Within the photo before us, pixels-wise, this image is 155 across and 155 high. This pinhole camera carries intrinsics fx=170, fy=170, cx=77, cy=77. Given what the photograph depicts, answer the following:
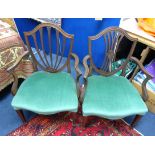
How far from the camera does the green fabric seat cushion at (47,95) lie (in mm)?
1242

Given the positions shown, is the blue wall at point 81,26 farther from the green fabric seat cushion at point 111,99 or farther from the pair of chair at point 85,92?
the green fabric seat cushion at point 111,99

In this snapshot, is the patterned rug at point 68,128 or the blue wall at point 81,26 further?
the blue wall at point 81,26

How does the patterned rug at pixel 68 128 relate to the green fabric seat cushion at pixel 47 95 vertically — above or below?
below

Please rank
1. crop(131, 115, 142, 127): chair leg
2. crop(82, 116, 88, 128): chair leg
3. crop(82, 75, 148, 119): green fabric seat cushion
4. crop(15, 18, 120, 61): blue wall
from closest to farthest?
crop(82, 75, 148, 119): green fabric seat cushion → crop(131, 115, 142, 127): chair leg → crop(82, 116, 88, 128): chair leg → crop(15, 18, 120, 61): blue wall

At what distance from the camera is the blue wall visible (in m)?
1.75

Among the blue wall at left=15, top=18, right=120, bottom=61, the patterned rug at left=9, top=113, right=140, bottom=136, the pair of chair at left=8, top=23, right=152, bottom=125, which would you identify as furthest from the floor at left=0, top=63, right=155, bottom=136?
the blue wall at left=15, top=18, right=120, bottom=61

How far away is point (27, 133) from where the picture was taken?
1.52 m

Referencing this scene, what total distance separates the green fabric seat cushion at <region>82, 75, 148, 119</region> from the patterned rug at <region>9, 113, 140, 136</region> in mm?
383

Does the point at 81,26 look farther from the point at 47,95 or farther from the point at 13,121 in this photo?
the point at 13,121

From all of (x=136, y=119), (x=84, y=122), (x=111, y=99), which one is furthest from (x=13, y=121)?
(x=136, y=119)

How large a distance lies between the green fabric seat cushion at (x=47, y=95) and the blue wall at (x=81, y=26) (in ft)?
2.20

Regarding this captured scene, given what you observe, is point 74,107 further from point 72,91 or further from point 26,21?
point 26,21

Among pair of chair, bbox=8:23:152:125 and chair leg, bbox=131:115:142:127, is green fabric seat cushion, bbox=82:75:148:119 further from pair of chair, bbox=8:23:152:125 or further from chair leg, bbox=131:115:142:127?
chair leg, bbox=131:115:142:127

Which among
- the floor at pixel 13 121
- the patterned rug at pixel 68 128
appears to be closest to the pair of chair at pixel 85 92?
the patterned rug at pixel 68 128
